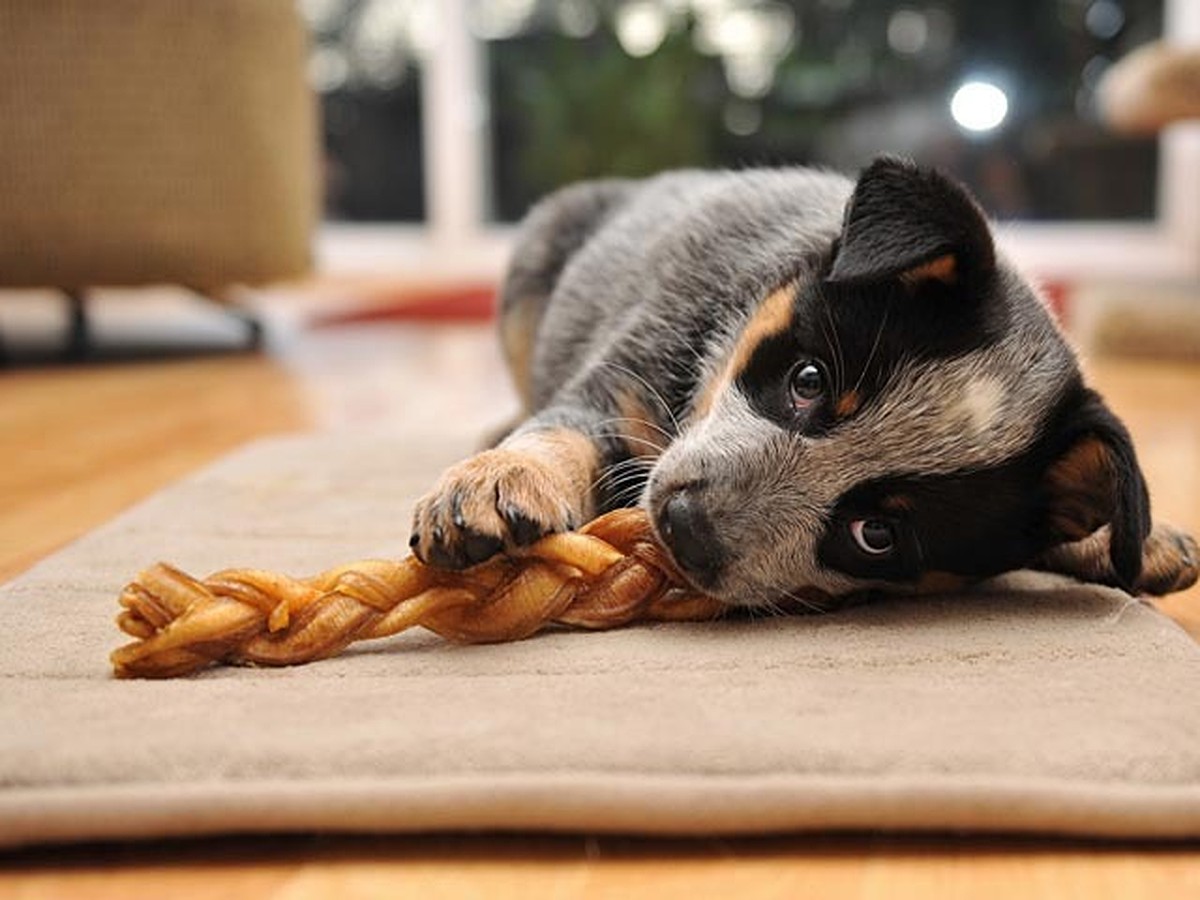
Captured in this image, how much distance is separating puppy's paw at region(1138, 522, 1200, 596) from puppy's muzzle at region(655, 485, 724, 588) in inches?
23.8

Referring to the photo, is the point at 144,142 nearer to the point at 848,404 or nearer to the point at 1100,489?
the point at 848,404

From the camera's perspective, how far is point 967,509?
1.65 m

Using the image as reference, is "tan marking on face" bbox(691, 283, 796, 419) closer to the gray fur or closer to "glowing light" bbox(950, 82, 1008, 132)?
the gray fur

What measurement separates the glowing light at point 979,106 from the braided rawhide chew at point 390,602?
6.50 metres

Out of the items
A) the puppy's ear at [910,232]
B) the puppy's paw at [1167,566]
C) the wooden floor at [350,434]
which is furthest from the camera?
the puppy's paw at [1167,566]

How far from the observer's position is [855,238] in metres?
1.62

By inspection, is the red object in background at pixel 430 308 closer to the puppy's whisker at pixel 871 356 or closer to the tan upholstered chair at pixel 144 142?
the tan upholstered chair at pixel 144 142

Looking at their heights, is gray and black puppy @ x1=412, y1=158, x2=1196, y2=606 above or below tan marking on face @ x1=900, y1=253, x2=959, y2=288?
below

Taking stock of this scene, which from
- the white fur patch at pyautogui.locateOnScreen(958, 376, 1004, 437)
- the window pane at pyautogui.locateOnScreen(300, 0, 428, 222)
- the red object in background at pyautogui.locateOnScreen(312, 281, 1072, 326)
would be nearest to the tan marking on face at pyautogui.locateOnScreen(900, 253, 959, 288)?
the white fur patch at pyautogui.locateOnScreen(958, 376, 1004, 437)

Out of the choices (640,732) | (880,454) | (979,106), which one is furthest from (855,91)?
(640,732)

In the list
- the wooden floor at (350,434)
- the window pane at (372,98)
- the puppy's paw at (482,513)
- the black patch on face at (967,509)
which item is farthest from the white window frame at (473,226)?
the puppy's paw at (482,513)

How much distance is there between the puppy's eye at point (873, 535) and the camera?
5.44 feet

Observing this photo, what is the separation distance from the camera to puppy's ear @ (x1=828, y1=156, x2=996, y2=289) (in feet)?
5.16

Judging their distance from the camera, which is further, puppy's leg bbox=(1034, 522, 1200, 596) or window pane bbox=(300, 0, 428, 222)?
window pane bbox=(300, 0, 428, 222)
